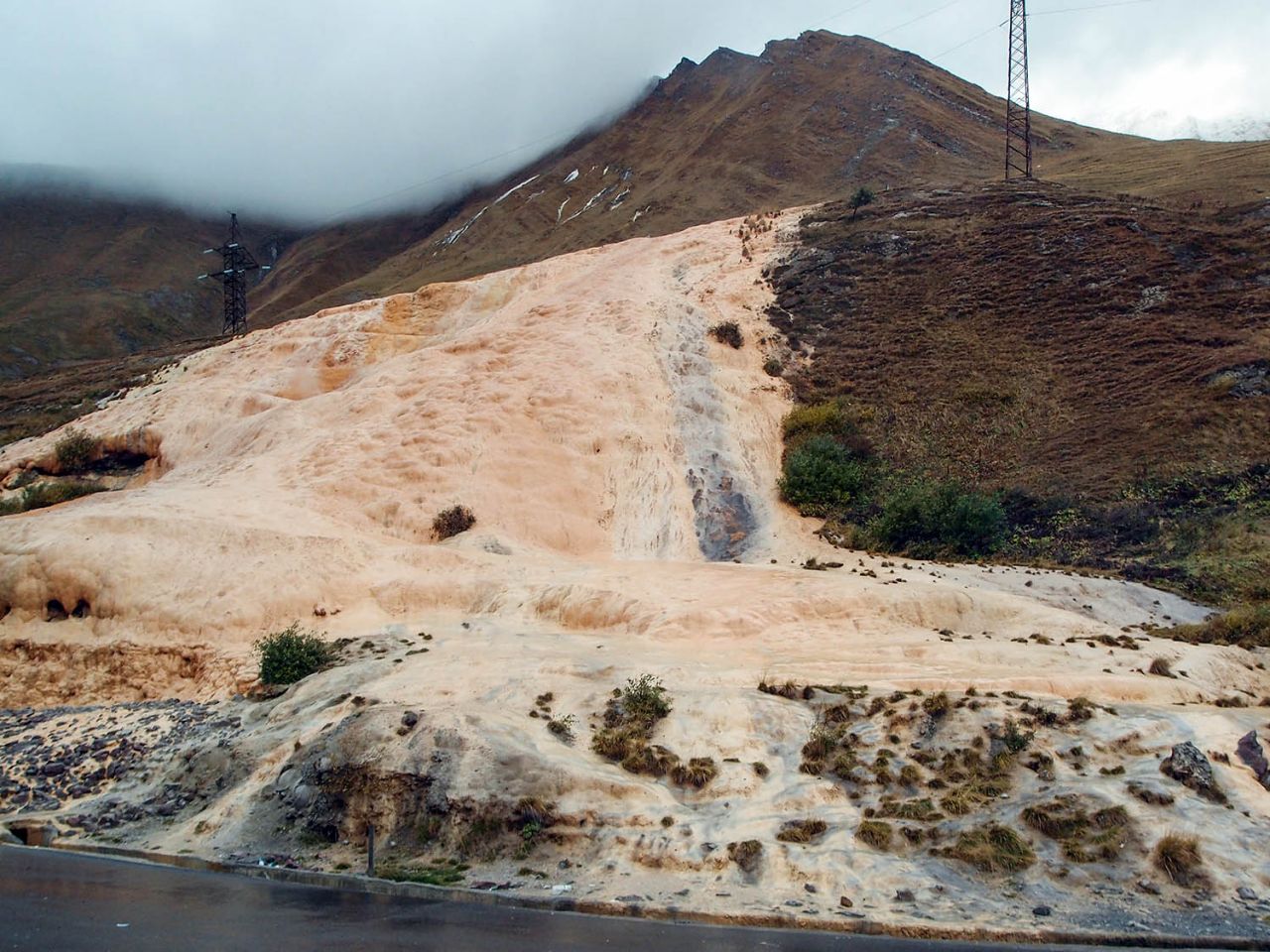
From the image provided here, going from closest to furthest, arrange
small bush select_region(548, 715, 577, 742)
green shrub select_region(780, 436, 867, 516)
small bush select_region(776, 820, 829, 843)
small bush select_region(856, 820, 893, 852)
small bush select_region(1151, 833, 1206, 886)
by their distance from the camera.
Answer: small bush select_region(1151, 833, 1206, 886)
small bush select_region(856, 820, 893, 852)
small bush select_region(776, 820, 829, 843)
small bush select_region(548, 715, 577, 742)
green shrub select_region(780, 436, 867, 516)

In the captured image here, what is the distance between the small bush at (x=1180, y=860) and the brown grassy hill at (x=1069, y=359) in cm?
1241

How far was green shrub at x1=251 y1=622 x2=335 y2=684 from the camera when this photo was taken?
17.5 meters

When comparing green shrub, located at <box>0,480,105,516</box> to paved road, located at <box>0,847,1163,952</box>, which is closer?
paved road, located at <box>0,847,1163,952</box>

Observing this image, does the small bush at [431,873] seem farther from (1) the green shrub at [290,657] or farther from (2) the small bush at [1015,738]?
(1) the green shrub at [290,657]

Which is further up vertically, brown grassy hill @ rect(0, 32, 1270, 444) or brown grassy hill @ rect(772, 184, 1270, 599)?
brown grassy hill @ rect(0, 32, 1270, 444)

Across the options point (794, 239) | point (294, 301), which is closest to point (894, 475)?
point (794, 239)

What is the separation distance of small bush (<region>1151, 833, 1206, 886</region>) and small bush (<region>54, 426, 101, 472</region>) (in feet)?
112

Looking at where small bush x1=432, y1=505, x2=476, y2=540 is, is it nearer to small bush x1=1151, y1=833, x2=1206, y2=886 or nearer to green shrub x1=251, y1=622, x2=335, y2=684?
green shrub x1=251, y1=622, x2=335, y2=684

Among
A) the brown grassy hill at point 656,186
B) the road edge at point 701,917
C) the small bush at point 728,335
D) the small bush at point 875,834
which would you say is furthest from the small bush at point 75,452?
the small bush at point 875,834

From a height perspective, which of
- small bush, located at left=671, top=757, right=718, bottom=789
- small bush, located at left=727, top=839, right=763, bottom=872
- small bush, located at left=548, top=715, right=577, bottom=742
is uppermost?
small bush, located at left=548, top=715, right=577, bottom=742

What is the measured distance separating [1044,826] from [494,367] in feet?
78.0

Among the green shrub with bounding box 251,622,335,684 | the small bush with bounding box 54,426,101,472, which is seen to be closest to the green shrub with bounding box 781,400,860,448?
the green shrub with bounding box 251,622,335,684

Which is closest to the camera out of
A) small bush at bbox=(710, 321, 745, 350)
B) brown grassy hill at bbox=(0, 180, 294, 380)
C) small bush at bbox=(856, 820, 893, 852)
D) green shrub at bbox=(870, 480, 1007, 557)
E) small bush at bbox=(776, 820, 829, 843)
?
small bush at bbox=(856, 820, 893, 852)

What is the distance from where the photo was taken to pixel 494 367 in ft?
104
